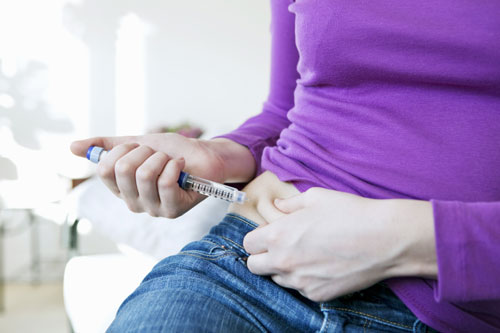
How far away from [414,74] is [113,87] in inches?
102

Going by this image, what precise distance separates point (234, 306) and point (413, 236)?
206mm

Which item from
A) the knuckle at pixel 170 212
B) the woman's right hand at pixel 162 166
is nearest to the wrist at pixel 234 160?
the woman's right hand at pixel 162 166

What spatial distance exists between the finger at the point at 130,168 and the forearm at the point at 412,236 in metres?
0.31

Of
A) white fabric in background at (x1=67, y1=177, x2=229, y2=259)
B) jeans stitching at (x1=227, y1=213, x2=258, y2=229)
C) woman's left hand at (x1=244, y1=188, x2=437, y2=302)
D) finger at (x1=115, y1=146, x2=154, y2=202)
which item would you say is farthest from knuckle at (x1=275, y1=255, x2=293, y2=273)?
white fabric in background at (x1=67, y1=177, x2=229, y2=259)

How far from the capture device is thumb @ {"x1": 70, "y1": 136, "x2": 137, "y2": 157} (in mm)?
640

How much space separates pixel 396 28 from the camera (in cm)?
57

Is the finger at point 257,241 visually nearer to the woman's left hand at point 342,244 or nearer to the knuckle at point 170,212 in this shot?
the woman's left hand at point 342,244

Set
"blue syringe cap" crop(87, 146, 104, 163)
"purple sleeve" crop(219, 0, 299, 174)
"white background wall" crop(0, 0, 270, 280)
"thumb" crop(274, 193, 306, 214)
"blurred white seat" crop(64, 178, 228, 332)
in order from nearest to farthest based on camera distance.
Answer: "thumb" crop(274, 193, 306, 214)
"blue syringe cap" crop(87, 146, 104, 163)
"purple sleeve" crop(219, 0, 299, 174)
"blurred white seat" crop(64, 178, 228, 332)
"white background wall" crop(0, 0, 270, 280)

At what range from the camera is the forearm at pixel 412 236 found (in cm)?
45

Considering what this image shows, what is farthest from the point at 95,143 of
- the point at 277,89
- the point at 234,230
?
the point at 277,89

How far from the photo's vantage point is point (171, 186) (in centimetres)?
58

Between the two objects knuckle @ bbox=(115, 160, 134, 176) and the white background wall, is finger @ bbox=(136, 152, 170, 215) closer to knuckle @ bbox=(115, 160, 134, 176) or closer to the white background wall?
knuckle @ bbox=(115, 160, 134, 176)

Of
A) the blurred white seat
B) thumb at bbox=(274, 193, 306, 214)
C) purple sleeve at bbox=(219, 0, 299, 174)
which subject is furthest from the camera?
the blurred white seat

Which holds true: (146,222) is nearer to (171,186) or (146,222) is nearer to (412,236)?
(171,186)
